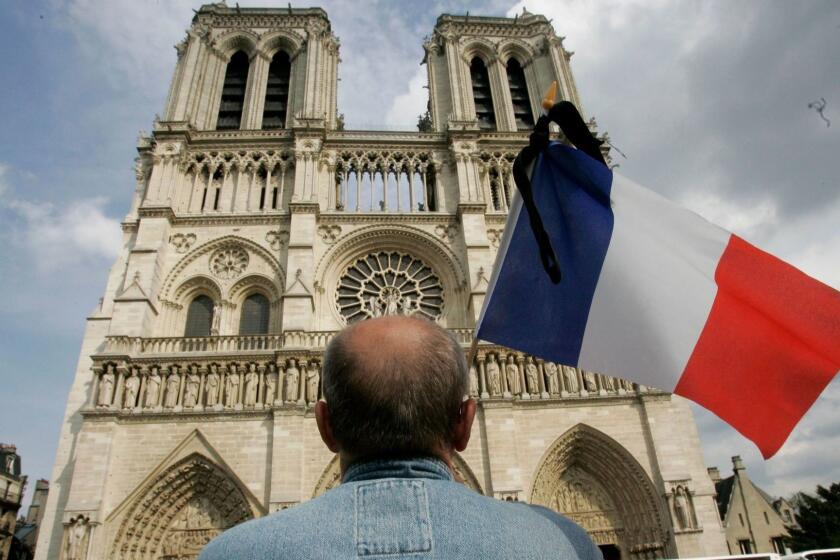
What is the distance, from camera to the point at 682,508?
1238 cm

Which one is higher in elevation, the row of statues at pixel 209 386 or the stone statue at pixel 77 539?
the row of statues at pixel 209 386

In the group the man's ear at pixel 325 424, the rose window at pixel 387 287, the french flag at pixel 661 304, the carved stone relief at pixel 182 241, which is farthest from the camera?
the rose window at pixel 387 287

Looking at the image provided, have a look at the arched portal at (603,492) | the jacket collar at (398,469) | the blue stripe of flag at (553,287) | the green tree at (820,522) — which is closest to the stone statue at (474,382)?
the arched portal at (603,492)

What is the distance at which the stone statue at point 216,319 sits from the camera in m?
15.0

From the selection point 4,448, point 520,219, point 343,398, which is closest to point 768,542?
point 520,219

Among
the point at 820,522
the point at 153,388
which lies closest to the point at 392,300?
the point at 153,388

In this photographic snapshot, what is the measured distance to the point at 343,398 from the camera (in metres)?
1.40

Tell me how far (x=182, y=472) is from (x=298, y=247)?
6482mm

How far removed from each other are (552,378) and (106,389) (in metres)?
10.8

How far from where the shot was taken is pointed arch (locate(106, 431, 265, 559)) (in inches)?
477

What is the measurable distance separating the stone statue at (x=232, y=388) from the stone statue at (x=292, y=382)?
126 cm

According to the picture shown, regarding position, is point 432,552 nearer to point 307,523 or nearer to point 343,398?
point 307,523

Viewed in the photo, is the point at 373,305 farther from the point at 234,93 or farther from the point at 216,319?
the point at 234,93

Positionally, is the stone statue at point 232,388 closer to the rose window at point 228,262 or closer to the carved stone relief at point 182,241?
the rose window at point 228,262
